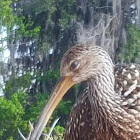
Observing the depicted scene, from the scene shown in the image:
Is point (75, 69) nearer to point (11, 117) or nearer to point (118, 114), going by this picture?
point (118, 114)

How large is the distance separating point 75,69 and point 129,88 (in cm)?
40

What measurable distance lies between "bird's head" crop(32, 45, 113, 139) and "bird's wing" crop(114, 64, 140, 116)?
0.16 meters

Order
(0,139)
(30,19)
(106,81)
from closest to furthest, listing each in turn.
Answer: (106,81)
(0,139)
(30,19)

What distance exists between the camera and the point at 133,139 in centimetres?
386

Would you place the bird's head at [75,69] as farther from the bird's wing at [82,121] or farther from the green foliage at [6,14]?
the green foliage at [6,14]

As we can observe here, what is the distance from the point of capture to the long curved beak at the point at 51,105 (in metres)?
3.50

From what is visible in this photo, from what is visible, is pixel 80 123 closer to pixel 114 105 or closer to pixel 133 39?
pixel 114 105

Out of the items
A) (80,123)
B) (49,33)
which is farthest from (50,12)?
(80,123)

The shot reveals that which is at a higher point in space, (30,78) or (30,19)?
(30,19)

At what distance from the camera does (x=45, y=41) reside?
2025 centimetres

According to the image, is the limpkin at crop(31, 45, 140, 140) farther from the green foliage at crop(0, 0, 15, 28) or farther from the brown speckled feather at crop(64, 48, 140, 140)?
the green foliage at crop(0, 0, 15, 28)

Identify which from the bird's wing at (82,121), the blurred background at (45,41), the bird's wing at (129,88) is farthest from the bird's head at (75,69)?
the blurred background at (45,41)

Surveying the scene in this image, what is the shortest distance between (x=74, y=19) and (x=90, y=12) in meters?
0.56

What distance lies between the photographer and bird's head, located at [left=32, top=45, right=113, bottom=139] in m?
3.53
